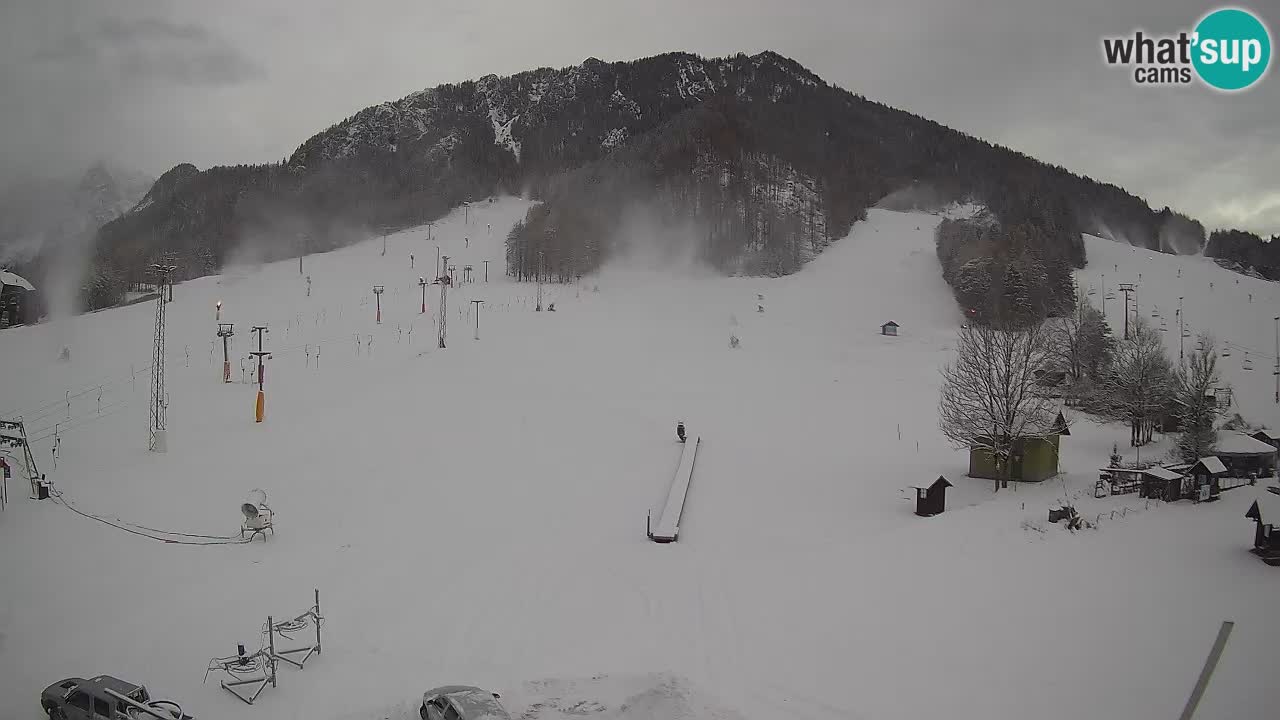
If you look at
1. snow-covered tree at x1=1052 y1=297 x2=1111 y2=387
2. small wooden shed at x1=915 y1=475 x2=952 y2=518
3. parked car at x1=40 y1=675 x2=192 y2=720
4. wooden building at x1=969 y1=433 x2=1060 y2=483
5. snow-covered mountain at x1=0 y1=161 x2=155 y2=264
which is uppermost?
snow-covered mountain at x1=0 y1=161 x2=155 y2=264

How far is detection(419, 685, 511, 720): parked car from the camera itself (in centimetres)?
962

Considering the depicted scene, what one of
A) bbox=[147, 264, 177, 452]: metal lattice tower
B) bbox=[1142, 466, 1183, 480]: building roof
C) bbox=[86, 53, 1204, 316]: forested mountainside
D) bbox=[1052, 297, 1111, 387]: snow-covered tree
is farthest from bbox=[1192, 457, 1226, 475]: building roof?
bbox=[86, 53, 1204, 316]: forested mountainside

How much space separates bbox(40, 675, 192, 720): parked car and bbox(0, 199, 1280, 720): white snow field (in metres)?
0.79

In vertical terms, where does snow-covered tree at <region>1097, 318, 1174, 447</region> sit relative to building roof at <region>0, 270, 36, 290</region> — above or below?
below

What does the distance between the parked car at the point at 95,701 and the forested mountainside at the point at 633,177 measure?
4613 cm

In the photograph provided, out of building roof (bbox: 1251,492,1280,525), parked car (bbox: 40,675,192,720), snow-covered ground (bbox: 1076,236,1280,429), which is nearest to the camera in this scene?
parked car (bbox: 40,675,192,720)

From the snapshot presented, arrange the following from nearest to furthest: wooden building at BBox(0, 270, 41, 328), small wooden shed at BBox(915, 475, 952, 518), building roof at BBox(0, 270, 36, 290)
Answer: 1. building roof at BBox(0, 270, 36, 290)
2. wooden building at BBox(0, 270, 41, 328)
3. small wooden shed at BBox(915, 475, 952, 518)

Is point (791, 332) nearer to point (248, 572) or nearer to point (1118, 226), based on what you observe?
point (248, 572)

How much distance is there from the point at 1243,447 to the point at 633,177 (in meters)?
104

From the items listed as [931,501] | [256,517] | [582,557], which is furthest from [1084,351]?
[256,517]

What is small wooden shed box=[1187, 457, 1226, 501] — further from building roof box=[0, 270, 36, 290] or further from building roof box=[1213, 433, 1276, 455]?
building roof box=[0, 270, 36, 290]

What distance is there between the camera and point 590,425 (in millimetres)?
31016

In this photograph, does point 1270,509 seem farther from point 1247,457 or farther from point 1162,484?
point 1247,457

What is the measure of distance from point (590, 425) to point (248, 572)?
1667 cm
